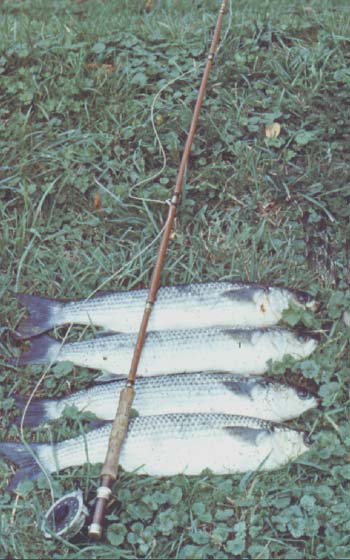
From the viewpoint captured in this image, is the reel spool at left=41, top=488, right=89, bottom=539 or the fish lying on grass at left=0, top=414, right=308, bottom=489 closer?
the reel spool at left=41, top=488, right=89, bottom=539

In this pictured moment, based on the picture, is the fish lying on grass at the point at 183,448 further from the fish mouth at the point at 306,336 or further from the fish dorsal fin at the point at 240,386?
the fish mouth at the point at 306,336

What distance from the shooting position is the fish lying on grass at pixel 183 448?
520 cm

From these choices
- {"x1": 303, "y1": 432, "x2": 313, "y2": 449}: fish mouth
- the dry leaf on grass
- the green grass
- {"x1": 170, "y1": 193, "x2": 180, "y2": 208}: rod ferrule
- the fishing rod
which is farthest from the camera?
the dry leaf on grass

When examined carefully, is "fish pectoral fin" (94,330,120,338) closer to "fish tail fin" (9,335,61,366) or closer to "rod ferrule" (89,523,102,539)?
"fish tail fin" (9,335,61,366)

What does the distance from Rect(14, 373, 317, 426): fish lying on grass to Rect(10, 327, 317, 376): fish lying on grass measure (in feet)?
0.34

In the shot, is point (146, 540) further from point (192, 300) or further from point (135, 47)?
point (135, 47)

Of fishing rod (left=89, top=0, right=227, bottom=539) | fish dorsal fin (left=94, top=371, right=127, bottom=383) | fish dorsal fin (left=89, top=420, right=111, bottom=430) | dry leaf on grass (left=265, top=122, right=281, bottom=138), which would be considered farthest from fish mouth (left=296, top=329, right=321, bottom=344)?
dry leaf on grass (left=265, top=122, right=281, bottom=138)

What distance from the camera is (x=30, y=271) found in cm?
624

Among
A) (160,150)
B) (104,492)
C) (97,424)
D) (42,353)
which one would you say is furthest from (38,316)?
(160,150)

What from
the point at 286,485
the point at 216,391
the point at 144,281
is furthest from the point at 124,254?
the point at 286,485

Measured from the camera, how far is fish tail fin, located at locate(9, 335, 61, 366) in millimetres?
5781

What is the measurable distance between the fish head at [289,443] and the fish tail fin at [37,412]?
1.25 m

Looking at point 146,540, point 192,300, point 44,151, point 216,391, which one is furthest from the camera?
point 44,151

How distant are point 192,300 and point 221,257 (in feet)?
1.72
